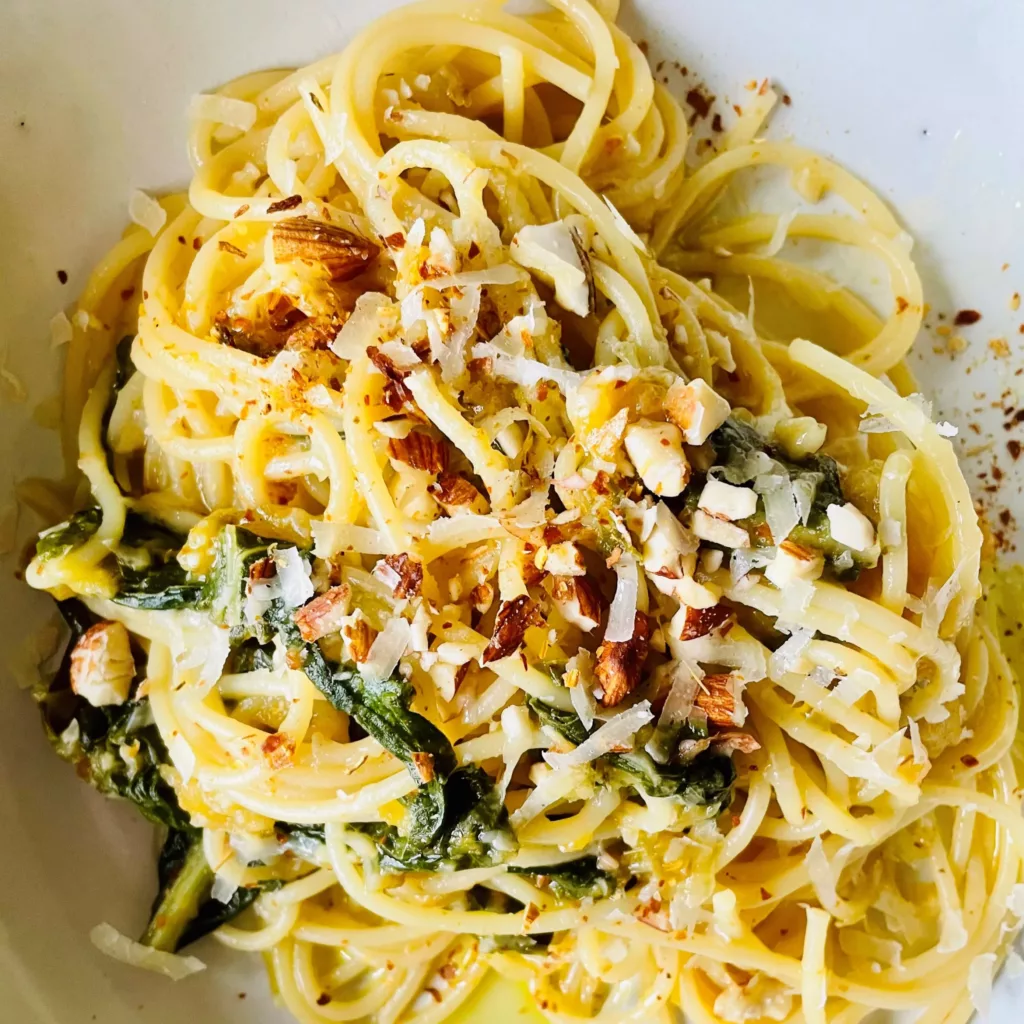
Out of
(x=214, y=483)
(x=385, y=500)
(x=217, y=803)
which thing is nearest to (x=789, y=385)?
(x=385, y=500)

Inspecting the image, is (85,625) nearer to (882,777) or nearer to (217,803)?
(217,803)

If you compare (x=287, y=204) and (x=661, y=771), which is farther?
(x=287, y=204)

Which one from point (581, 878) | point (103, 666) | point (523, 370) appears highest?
point (523, 370)

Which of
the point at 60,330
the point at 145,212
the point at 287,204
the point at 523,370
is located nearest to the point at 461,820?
the point at 523,370

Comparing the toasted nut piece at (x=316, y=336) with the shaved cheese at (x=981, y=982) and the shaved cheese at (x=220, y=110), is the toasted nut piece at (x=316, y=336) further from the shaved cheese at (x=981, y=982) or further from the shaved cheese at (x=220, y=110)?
the shaved cheese at (x=981, y=982)

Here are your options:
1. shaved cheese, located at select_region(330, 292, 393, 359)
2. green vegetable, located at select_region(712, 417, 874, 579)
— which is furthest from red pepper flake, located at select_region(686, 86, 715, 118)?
shaved cheese, located at select_region(330, 292, 393, 359)

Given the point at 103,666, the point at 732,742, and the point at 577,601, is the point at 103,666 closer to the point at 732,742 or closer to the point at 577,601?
the point at 577,601

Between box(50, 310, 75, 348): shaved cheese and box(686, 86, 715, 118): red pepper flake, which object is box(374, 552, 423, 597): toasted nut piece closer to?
box(50, 310, 75, 348): shaved cheese
